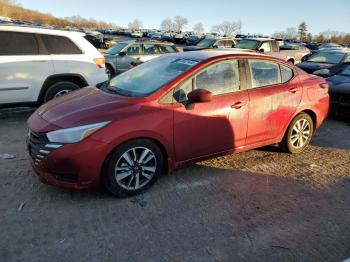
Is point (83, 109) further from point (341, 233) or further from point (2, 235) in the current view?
point (341, 233)

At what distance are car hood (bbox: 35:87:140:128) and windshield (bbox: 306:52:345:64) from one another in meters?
9.80

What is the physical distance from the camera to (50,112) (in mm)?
4344

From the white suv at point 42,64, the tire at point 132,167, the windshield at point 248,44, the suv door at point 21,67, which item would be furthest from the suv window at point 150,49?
the tire at point 132,167

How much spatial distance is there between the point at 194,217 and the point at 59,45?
5.30 meters

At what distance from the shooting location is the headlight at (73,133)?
382 centimetres

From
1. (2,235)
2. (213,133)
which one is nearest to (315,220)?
(213,133)

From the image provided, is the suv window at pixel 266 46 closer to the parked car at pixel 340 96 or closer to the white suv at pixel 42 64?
the parked car at pixel 340 96

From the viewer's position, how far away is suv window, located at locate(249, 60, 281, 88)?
510 centimetres

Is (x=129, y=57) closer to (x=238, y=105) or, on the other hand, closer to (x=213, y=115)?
(x=238, y=105)

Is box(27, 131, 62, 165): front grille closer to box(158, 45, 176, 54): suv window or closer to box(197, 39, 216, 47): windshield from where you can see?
box(158, 45, 176, 54): suv window

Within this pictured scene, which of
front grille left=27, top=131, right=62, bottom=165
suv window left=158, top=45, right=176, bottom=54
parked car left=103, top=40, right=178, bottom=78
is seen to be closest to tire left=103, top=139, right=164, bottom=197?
front grille left=27, top=131, right=62, bottom=165

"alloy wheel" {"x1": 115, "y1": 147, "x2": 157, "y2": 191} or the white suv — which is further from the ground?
the white suv

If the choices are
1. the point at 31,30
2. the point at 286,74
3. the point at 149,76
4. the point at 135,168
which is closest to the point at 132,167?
the point at 135,168

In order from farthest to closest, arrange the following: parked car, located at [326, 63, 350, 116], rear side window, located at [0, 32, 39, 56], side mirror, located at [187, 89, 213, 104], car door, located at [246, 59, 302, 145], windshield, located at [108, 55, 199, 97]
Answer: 1. parked car, located at [326, 63, 350, 116]
2. rear side window, located at [0, 32, 39, 56]
3. car door, located at [246, 59, 302, 145]
4. windshield, located at [108, 55, 199, 97]
5. side mirror, located at [187, 89, 213, 104]
